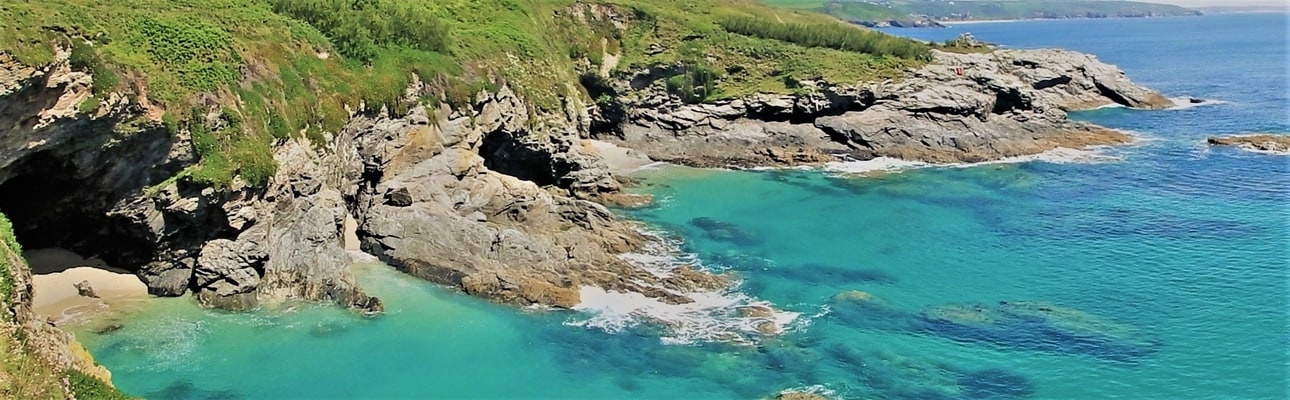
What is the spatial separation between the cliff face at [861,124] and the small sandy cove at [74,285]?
1623 inches

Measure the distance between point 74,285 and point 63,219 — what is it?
9.09 feet

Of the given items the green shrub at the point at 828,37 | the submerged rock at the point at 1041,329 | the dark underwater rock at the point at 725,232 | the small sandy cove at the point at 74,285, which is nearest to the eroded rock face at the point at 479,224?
the dark underwater rock at the point at 725,232

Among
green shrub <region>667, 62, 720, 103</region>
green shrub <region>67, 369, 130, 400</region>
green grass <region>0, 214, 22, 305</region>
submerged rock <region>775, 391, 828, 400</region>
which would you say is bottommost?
submerged rock <region>775, 391, 828, 400</region>

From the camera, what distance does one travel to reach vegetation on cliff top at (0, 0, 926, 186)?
115ft

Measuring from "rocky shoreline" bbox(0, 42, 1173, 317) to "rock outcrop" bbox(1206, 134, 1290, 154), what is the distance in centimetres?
1785

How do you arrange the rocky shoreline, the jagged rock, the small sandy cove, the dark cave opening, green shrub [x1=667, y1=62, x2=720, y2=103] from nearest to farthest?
the rocky shoreline < the small sandy cove < the jagged rock < the dark cave opening < green shrub [x1=667, y1=62, x2=720, y2=103]

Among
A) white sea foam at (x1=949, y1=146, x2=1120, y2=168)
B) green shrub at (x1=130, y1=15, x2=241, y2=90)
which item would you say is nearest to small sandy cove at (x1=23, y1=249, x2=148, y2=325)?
green shrub at (x1=130, y1=15, x2=241, y2=90)

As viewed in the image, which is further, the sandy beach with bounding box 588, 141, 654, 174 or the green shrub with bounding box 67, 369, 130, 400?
the sandy beach with bounding box 588, 141, 654, 174

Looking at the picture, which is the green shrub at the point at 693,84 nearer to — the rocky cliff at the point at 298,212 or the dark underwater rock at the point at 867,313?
the rocky cliff at the point at 298,212

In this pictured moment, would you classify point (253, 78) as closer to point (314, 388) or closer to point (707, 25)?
Answer: point (314, 388)

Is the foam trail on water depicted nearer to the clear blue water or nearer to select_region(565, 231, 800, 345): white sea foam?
the clear blue water

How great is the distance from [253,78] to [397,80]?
9307 millimetres

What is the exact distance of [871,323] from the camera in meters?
35.3

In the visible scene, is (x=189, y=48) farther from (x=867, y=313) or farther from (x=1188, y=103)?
(x=1188, y=103)
